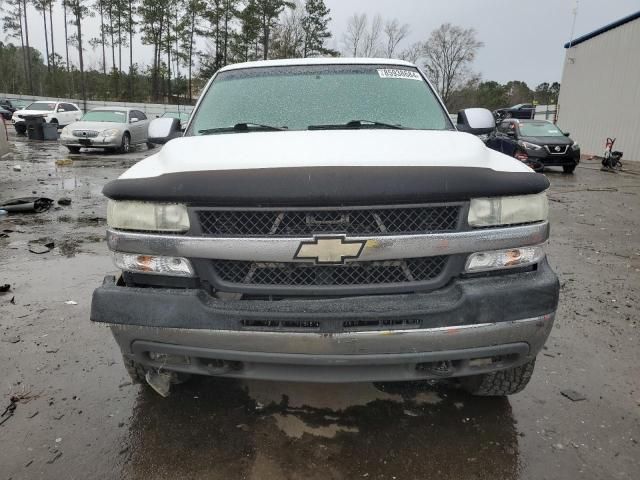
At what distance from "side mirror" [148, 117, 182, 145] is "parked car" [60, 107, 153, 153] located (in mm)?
13527

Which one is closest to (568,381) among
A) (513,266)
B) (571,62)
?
(513,266)

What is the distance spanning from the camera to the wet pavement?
7.09 feet

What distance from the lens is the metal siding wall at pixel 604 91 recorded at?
19383mm

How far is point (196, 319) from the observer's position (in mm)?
1945

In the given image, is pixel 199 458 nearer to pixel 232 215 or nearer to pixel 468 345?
pixel 232 215

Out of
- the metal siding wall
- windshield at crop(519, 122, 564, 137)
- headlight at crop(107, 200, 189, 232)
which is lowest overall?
headlight at crop(107, 200, 189, 232)

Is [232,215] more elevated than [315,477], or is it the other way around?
[232,215]

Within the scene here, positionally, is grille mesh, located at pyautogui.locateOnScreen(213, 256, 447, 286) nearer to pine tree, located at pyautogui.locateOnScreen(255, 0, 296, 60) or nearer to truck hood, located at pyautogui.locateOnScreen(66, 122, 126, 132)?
truck hood, located at pyautogui.locateOnScreen(66, 122, 126, 132)

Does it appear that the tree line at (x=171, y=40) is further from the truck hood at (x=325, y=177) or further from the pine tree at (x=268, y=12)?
the truck hood at (x=325, y=177)

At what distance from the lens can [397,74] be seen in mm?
3523

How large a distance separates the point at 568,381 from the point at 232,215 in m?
2.34

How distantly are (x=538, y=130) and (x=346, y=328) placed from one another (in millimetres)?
15065

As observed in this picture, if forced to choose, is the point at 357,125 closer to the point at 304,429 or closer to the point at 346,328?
the point at 346,328

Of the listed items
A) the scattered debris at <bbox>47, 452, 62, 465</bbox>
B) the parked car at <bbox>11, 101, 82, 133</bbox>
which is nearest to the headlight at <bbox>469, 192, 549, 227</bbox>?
the scattered debris at <bbox>47, 452, 62, 465</bbox>
